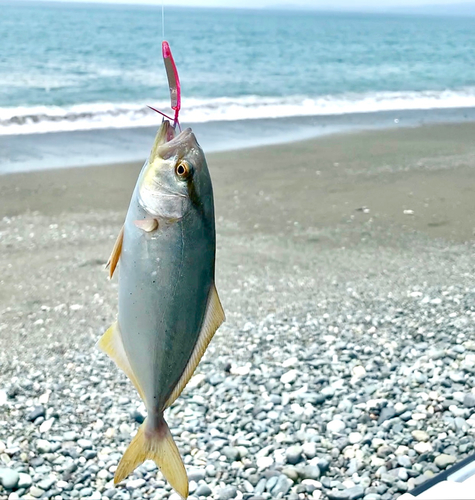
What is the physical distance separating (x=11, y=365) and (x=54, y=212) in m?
4.08

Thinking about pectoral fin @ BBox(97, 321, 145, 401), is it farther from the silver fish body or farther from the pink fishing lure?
the pink fishing lure

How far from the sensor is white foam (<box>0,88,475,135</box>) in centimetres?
1572

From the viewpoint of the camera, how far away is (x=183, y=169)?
5.61ft

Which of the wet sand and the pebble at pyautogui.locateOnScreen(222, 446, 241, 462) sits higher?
the pebble at pyautogui.locateOnScreen(222, 446, 241, 462)

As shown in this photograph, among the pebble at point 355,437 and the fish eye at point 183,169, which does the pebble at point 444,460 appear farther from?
the fish eye at point 183,169

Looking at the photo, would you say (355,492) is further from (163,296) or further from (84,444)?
(163,296)

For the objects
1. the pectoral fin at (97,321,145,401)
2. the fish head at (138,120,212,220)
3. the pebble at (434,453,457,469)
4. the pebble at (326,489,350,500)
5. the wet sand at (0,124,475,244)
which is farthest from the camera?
the wet sand at (0,124,475,244)

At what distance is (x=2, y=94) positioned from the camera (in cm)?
1912

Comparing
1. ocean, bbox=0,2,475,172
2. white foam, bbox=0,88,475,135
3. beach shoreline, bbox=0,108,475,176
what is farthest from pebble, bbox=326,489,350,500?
white foam, bbox=0,88,475,135

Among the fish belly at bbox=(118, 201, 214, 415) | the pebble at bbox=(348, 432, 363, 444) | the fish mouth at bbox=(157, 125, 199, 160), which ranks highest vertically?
the fish mouth at bbox=(157, 125, 199, 160)

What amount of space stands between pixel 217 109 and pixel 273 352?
13656mm

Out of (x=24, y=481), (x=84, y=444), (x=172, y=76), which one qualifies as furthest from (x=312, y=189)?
(x=172, y=76)

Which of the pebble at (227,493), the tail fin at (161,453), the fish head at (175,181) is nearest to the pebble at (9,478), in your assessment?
the pebble at (227,493)

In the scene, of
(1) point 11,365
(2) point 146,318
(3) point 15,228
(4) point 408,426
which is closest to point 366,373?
(4) point 408,426
